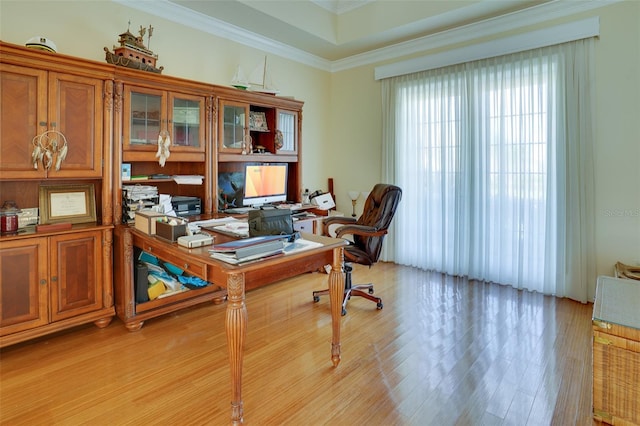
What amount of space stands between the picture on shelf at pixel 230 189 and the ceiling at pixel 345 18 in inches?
61.6

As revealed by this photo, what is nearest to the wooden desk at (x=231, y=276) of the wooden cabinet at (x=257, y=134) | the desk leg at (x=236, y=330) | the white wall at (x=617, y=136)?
the desk leg at (x=236, y=330)

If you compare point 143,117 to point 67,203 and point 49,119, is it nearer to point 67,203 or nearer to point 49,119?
point 49,119

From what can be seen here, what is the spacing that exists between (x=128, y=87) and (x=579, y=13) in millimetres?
3872

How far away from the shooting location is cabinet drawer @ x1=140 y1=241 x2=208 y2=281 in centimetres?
180

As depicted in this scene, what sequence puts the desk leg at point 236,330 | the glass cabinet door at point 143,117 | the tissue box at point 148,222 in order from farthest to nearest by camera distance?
the glass cabinet door at point 143,117, the tissue box at point 148,222, the desk leg at point 236,330

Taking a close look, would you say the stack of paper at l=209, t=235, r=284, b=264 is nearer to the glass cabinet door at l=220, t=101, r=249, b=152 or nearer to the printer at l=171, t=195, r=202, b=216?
the printer at l=171, t=195, r=202, b=216

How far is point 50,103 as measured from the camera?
7.61 feet

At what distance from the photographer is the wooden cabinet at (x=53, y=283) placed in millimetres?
2234

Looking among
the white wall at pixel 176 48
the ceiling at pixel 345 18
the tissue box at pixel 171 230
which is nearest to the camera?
the tissue box at pixel 171 230

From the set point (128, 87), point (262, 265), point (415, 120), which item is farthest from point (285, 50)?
point (262, 265)

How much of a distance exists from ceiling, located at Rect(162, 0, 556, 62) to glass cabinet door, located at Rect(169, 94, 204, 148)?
97 centimetres

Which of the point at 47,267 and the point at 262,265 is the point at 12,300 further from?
the point at 262,265

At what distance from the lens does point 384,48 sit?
4387 mm

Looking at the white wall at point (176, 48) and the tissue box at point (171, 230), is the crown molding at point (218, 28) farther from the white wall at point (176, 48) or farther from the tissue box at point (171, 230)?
the tissue box at point (171, 230)
